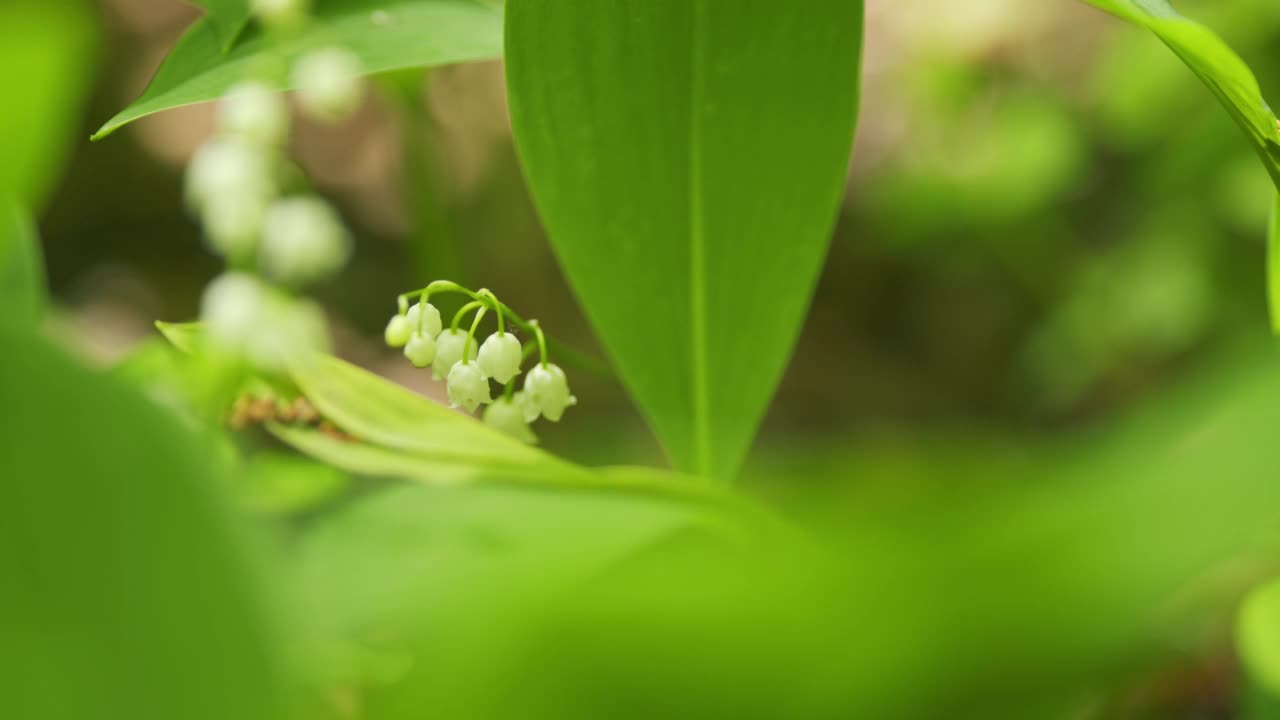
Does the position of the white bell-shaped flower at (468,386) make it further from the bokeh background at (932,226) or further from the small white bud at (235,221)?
the bokeh background at (932,226)

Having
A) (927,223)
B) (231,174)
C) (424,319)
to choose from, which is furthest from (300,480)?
(927,223)

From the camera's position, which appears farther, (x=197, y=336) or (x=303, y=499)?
(x=303, y=499)

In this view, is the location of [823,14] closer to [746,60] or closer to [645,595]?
[746,60]

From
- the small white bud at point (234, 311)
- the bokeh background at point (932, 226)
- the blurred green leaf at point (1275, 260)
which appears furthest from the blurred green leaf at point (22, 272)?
the bokeh background at point (932, 226)

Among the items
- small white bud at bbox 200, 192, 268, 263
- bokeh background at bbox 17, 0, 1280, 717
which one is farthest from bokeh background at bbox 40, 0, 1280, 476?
small white bud at bbox 200, 192, 268, 263

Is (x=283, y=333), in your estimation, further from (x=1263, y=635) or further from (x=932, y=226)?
(x=932, y=226)

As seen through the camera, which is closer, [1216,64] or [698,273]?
[1216,64]

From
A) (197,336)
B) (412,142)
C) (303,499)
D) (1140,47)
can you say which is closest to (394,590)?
(197,336)
